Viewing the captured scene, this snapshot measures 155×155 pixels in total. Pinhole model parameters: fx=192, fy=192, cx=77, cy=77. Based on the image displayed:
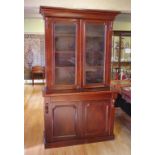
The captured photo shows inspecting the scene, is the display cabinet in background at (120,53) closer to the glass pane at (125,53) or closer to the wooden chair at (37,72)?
the glass pane at (125,53)

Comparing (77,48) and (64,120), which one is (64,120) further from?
(77,48)

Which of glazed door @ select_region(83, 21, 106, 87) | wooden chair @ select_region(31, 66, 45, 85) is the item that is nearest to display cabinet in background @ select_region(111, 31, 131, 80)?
wooden chair @ select_region(31, 66, 45, 85)

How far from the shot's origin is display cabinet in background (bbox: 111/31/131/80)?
6.68m

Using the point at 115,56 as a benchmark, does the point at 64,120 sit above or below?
below

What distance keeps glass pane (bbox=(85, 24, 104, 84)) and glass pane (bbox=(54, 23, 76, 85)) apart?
23 cm

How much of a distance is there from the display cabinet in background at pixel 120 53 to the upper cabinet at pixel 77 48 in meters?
3.61

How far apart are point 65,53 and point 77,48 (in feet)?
0.67

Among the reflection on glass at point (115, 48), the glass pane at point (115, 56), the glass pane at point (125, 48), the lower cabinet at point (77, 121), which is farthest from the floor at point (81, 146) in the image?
the glass pane at point (125, 48)

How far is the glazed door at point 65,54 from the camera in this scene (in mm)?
2926

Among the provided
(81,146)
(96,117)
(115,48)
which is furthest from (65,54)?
(115,48)

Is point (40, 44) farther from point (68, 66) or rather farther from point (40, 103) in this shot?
point (68, 66)

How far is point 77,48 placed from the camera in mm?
2998

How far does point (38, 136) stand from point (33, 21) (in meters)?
5.54
